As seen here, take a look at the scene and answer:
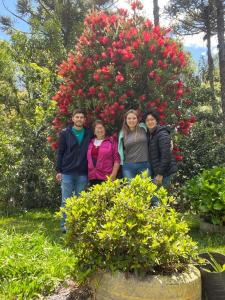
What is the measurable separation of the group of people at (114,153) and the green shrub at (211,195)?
0.91 m

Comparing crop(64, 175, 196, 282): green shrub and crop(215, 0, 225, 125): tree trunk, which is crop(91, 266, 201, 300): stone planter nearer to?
crop(64, 175, 196, 282): green shrub

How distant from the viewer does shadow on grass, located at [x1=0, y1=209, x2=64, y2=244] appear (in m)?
7.21

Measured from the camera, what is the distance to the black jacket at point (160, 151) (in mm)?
5859

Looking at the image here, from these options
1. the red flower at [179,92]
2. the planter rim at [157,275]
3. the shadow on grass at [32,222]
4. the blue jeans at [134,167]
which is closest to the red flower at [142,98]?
the red flower at [179,92]

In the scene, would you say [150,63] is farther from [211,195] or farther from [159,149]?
[211,195]

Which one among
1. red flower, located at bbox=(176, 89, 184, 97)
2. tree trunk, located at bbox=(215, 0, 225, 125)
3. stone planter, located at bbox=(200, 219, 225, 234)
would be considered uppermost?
tree trunk, located at bbox=(215, 0, 225, 125)

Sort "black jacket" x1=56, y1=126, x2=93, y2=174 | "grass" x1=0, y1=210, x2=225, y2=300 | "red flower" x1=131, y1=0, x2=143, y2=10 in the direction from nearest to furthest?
"grass" x1=0, y1=210, x2=225, y2=300 → "black jacket" x1=56, y1=126, x2=93, y2=174 → "red flower" x1=131, y1=0, x2=143, y2=10

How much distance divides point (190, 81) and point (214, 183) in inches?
178

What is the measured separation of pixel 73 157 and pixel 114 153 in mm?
632

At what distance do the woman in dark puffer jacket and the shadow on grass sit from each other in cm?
190

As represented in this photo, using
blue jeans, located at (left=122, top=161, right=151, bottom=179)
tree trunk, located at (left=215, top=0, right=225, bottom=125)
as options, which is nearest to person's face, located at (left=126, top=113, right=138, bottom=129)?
blue jeans, located at (left=122, top=161, right=151, bottom=179)

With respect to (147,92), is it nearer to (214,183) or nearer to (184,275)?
(214,183)

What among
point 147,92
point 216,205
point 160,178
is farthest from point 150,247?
point 147,92

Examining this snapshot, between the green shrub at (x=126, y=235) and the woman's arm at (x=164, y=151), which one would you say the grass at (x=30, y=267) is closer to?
the green shrub at (x=126, y=235)
